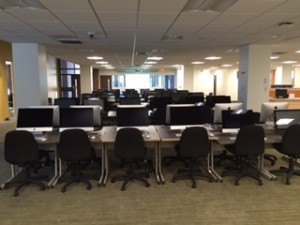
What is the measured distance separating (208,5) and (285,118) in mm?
2413

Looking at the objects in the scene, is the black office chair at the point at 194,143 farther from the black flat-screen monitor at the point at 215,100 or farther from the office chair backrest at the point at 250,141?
the black flat-screen monitor at the point at 215,100

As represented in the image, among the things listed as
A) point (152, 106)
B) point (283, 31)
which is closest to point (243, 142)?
point (283, 31)

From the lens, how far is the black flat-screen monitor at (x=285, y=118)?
15.3 feet

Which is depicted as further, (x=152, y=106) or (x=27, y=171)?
(x=152, y=106)

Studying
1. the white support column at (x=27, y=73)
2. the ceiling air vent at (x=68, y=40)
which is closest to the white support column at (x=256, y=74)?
the ceiling air vent at (x=68, y=40)

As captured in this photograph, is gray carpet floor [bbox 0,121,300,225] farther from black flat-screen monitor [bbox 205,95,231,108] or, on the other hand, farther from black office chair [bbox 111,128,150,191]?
black flat-screen monitor [bbox 205,95,231,108]

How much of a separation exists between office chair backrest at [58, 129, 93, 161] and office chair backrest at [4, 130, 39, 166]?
0.36 metres

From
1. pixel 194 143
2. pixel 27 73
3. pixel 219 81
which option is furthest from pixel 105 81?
pixel 194 143

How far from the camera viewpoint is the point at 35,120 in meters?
4.52

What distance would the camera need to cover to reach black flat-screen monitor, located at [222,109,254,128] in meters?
4.54

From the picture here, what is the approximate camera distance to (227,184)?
4074 millimetres

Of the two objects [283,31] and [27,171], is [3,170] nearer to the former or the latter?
[27,171]

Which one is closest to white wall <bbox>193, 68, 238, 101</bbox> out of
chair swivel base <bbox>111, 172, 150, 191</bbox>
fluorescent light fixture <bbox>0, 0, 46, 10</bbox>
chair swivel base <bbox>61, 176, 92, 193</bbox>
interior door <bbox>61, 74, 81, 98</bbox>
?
interior door <bbox>61, 74, 81, 98</bbox>

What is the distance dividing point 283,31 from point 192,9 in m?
2.73
